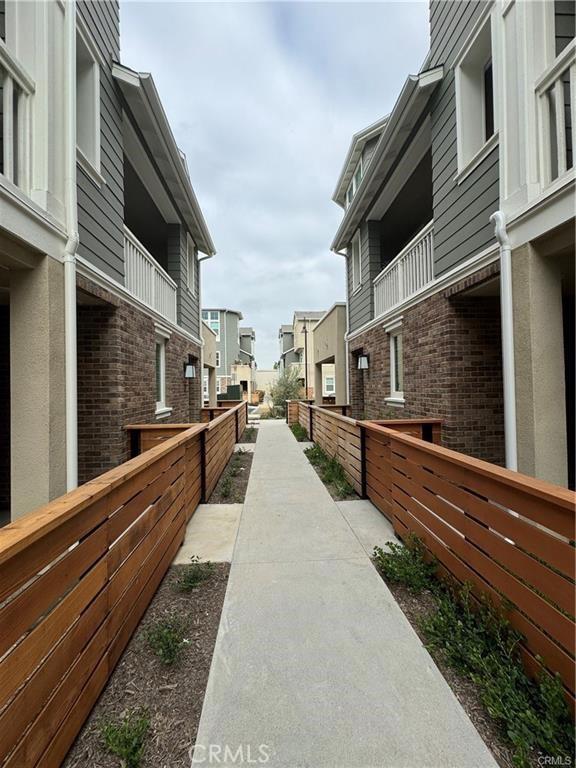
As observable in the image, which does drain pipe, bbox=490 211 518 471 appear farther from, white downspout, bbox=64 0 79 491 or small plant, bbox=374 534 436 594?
white downspout, bbox=64 0 79 491

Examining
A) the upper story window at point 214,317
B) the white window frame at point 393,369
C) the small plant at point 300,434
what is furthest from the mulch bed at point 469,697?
the upper story window at point 214,317

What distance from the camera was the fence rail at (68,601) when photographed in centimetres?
122

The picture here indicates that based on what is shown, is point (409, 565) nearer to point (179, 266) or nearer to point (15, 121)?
point (15, 121)

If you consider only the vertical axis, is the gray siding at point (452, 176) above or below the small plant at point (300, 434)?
above

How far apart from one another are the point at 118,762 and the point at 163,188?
25.8 feet

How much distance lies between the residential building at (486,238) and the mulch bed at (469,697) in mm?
1726

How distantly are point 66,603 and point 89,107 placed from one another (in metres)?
5.41

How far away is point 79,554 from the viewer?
166 centimetres

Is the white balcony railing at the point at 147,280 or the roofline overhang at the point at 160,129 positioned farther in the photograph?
the white balcony railing at the point at 147,280

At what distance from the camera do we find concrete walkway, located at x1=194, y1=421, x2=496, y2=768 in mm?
1519

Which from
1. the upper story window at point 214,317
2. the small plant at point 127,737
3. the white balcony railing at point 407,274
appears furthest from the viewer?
the upper story window at point 214,317

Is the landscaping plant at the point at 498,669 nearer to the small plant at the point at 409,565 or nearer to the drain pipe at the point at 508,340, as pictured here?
the small plant at the point at 409,565

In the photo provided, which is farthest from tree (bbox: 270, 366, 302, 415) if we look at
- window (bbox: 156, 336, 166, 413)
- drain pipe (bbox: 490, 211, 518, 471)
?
drain pipe (bbox: 490, 211, 518, 471)

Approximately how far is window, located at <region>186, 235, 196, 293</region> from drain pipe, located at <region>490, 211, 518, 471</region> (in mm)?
7096
